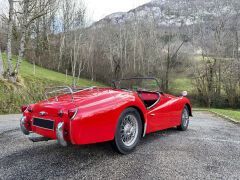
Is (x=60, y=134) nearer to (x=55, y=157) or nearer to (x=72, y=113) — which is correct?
(x=72, y=113)

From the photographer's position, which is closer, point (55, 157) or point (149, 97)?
point (55, 157)

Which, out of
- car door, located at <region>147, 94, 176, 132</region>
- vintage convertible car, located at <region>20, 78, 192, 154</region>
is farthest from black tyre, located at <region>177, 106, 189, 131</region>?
vintage convertible car, located at <region>20, 78, 192, 154</region>

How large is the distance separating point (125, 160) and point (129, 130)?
0.54 m

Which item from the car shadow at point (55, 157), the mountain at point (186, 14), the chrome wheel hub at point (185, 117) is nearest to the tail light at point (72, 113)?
the car shadow at point (55, 157)

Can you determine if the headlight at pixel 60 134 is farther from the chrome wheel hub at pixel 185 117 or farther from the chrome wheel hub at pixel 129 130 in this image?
the chrome wheel hub at pixel 185 117

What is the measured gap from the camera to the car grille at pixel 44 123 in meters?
3.36

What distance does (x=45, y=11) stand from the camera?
15242mm

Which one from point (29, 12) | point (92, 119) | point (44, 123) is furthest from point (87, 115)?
point (29, 12)

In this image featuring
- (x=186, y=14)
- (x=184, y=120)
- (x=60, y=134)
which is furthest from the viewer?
(x=186, y=14)

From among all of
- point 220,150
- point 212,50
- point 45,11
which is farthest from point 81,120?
point 212,50

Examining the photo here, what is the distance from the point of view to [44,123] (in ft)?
11.4

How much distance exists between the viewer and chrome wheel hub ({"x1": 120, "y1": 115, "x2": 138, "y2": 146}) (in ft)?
12.5

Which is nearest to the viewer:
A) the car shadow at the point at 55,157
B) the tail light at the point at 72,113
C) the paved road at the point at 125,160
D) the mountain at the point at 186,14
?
the paved road at the point at 125,160

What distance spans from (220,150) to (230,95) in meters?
25.3
